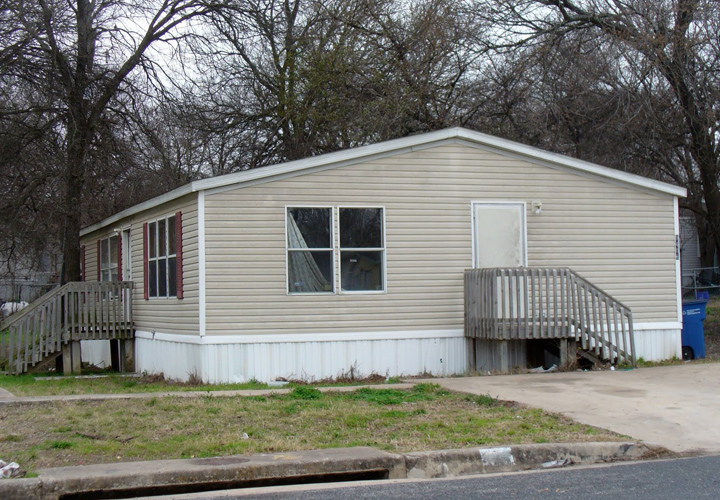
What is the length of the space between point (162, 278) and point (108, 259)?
459 centimetres

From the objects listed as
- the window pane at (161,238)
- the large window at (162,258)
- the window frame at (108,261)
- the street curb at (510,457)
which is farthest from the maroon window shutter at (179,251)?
the street curb at (510,457)

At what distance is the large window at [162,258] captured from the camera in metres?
15.4

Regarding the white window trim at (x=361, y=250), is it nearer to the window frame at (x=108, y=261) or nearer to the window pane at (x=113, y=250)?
the window frame at (x=108, y=261)

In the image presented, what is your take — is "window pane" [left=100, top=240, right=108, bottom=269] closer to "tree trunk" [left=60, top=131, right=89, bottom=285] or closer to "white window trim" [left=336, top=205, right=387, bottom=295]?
"tree trunk" [left=60, top=131, right=89, bottom=285]

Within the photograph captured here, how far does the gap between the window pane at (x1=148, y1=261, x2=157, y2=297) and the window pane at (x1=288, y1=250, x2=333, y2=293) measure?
3505 millimetres

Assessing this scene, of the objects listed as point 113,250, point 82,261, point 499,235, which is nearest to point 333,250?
point 499,235

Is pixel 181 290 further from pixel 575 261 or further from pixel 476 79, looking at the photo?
pixel 476 79

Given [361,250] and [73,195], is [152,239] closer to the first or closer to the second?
[73,195]

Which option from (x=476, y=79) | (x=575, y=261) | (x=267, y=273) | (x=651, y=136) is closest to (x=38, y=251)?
(x=267, y=273)

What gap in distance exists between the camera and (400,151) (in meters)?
14.9

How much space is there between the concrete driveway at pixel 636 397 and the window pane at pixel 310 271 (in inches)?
106

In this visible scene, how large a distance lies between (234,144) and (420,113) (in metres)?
5.78

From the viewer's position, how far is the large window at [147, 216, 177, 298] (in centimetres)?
1542

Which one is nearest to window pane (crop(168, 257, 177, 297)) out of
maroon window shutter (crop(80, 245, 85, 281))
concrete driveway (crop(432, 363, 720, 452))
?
concrete driveway (crop(432, 363, 720, 452))
